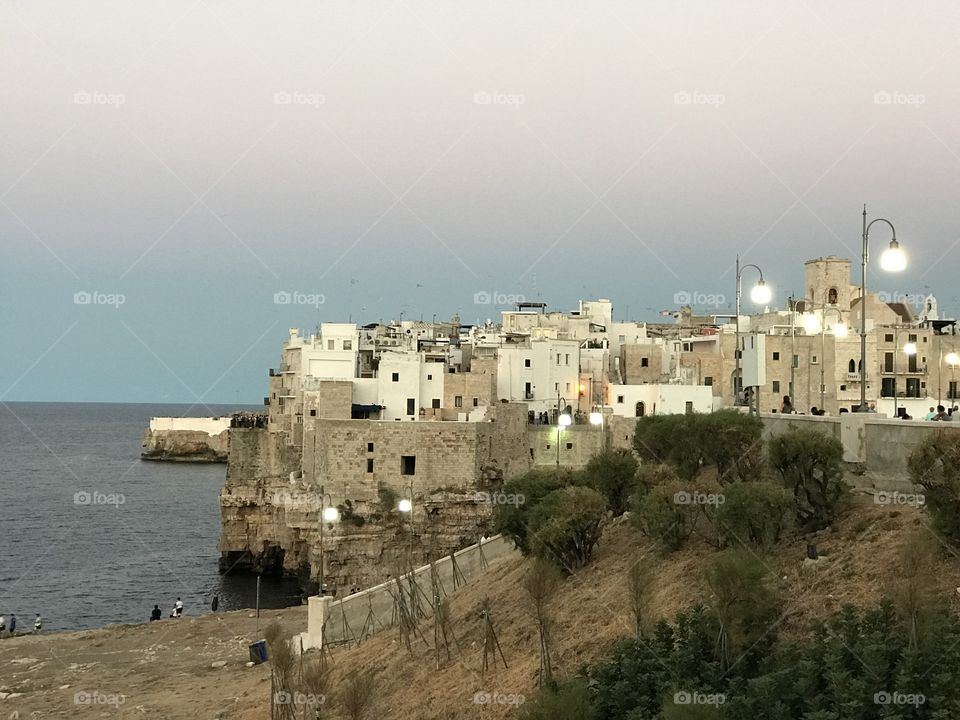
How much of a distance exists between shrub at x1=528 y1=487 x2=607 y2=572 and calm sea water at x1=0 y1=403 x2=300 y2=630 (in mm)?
21707

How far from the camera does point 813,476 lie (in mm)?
20406

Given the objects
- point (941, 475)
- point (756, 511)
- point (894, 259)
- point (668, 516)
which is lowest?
point (668, 516)

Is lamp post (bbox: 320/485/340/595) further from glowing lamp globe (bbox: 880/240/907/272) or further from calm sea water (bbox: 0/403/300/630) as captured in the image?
glowing lamp globe (bbox: 880/240/907/272)

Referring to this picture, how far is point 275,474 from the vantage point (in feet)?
161

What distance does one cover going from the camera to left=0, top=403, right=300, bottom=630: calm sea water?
44344 mm

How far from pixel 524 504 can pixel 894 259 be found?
1241 cm

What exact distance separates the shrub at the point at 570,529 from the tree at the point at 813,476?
410 cm

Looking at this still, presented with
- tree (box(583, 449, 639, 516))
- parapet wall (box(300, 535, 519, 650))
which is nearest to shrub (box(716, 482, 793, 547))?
tree (box(583, 449, 639, 516))

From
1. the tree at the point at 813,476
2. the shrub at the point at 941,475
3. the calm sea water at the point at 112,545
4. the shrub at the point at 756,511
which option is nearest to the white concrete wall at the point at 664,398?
the calm sea water at the point at 112,545

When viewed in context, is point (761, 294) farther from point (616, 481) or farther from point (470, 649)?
point (470, 649)

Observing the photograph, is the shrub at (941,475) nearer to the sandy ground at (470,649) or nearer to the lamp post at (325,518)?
the sandy ground at (470,649)

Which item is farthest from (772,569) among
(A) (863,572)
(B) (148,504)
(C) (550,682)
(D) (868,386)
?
(B) (148,504)

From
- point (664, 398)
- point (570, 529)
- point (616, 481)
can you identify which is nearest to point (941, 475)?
point (570, 529)

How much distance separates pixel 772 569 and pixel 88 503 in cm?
6694
